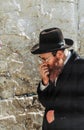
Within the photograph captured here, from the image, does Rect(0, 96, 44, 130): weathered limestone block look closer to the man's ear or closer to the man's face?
the man's face

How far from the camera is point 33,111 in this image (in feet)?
17.1

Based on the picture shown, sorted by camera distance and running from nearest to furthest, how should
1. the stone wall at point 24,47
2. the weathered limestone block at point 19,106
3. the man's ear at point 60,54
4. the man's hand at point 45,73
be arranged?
the man's ear at point 60,54 < the man's hand at point 45,73 < the stone wall at point 24,47 < the weathered limestone block at point 19,106

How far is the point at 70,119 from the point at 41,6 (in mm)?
1537

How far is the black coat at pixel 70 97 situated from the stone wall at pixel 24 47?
859 millimetres

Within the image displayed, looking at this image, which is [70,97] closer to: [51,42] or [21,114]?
[51,42]

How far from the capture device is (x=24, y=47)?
5059mm

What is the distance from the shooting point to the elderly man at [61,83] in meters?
4.11

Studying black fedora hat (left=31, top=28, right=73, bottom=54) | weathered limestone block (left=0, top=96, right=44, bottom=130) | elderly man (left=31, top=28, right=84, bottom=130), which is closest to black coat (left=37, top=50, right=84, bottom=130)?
elderly man (left=31, top=28, right=84, bottom=130)

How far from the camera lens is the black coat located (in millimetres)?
4102

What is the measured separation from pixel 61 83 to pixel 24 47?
1.00 meters

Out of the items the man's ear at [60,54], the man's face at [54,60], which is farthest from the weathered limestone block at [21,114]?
the man's ear at [60,54]

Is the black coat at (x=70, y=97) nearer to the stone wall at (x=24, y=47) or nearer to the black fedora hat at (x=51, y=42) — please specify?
the black fedora hat at (x=51, y=42)

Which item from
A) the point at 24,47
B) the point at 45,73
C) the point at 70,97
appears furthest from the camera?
the point at 24,47

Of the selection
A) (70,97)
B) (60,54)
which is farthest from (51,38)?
(70,97)
